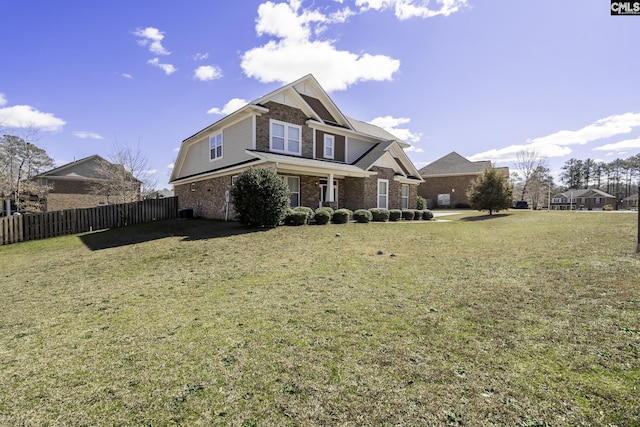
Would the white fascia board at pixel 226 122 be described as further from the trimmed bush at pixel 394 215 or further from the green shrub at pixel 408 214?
the green shrub at pixel 408 214

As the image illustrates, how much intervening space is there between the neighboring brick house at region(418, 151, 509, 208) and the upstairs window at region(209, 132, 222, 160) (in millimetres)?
26257

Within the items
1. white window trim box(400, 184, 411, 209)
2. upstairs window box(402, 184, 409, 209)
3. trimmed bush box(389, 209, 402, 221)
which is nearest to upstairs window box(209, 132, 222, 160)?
trimmed bush box(389, 209, 402, 221)

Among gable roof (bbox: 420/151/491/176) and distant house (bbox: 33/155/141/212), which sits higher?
gable roof (bbox: 420/151/491/176)

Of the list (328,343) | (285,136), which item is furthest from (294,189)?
(328,343)

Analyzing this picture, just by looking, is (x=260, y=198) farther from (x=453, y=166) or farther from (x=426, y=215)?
(x=453, y=166)

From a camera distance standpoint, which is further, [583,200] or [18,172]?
[583,200]

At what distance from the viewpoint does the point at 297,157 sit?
1859cm

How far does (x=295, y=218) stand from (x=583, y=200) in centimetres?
8262

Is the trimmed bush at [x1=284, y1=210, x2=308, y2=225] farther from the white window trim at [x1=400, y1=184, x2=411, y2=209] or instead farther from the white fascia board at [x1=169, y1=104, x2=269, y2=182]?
the white window trim at [x1=400, y1=184, x2=411, y2=209]

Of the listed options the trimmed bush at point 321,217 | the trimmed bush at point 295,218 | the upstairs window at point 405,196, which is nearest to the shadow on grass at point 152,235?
the trimmed bush at point 295,218

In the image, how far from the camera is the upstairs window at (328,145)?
830 inches

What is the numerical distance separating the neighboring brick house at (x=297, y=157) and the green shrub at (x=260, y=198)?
1971 mm

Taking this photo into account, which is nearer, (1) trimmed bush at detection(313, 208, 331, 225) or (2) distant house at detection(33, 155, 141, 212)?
(1) trimmed bush at detection(313, 208, 331, 225)

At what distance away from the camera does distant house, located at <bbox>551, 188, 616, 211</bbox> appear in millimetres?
66250
